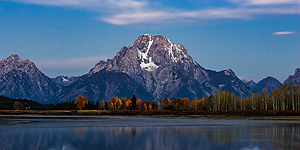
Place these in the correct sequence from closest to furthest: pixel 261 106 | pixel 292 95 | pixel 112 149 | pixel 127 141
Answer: pixel 112 149
pixel 127 141
pixel 292 95
pixel 261 106

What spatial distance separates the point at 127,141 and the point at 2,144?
16.6 m

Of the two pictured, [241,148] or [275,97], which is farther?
[275,97]

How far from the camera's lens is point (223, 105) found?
636ft

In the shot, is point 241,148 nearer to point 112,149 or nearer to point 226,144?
point 226,144

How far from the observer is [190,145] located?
46500mm

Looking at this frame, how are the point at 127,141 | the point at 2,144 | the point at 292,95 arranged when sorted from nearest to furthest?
the point at 2,144 < the point at 127,141 < the point at 292,95

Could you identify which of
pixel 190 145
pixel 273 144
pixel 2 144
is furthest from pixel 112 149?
pixel 273 144

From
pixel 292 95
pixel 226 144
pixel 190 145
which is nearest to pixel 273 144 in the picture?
pixel 226 144

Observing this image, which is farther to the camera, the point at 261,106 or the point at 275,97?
the point at 261,106

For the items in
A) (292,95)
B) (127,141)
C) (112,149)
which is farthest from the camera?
(292,95)

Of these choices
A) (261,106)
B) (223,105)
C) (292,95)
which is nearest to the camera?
(292,95)

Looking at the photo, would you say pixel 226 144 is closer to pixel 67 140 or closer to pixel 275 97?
pixel 67 140

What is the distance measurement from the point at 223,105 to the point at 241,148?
15324cm

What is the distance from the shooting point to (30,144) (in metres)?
46.7
